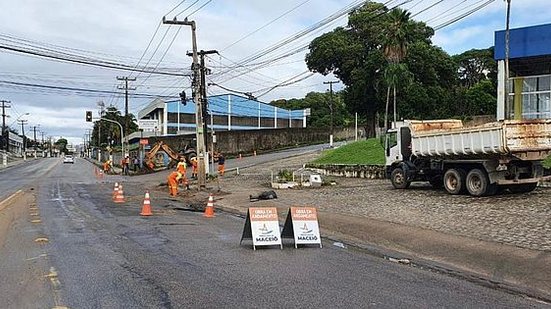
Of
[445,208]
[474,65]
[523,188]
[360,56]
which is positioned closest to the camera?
[445,208]

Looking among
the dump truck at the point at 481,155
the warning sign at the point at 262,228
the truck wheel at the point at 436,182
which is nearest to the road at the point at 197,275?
the warning sign at the point at 262,228

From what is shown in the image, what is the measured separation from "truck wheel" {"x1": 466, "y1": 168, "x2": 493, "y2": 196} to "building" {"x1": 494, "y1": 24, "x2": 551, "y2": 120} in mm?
Result: 13163

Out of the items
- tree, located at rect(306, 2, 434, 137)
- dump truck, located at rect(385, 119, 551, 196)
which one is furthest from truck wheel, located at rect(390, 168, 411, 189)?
tree, located at rect(306, 2, 434, 137)

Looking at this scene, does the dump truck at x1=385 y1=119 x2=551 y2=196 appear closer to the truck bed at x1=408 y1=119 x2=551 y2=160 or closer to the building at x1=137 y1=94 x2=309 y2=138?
the truck bed at x1=408 y1=119 x2=551 y2=160

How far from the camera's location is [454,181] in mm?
20547

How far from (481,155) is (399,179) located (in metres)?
4.96

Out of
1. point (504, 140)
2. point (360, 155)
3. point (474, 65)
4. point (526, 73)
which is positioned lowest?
point (360, 155)

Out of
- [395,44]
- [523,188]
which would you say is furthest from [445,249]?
[395,44]

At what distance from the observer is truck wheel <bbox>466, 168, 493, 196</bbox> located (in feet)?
62.6

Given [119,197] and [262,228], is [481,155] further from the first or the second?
[119,197]

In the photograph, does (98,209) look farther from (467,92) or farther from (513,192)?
(467,92)

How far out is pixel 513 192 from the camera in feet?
65.7

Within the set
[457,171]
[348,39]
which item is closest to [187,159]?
[348,39]

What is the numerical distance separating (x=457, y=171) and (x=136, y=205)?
38.3 ft
